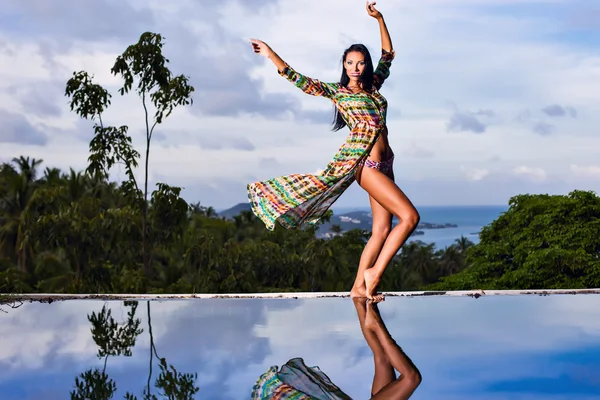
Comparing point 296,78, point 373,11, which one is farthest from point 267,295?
point 373,11

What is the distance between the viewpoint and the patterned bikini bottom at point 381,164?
15.3 feet

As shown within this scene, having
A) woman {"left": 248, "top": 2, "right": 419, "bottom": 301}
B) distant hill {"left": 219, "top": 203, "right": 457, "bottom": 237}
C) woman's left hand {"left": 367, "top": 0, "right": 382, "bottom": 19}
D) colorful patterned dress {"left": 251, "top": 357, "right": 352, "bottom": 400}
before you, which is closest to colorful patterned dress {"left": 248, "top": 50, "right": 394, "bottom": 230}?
woman {"left": 248, "top": 2, "right": 419, "bottom": 301}

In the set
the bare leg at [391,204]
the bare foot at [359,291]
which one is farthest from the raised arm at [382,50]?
the bare foot at [359,291]

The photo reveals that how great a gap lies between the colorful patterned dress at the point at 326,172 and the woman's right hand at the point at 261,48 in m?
0.13

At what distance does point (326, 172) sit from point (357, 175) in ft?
0.57

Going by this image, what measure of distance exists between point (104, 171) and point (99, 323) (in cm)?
396

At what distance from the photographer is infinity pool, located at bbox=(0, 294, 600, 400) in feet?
8.85

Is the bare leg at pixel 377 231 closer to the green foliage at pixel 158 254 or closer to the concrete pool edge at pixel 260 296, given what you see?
the concrete pool edge at pixel 260 296

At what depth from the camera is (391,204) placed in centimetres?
463

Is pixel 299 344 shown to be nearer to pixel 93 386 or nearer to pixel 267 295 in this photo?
pixel 93 386

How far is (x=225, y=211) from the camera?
37.2 feet

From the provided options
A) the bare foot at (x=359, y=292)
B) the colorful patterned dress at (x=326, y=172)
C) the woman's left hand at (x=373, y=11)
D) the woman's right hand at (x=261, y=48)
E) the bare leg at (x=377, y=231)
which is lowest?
the bare foot at (x=359, y=292)

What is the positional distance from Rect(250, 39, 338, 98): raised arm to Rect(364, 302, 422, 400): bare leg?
1323mm

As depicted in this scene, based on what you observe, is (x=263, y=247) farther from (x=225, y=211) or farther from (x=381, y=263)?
(x=381, y=263)
